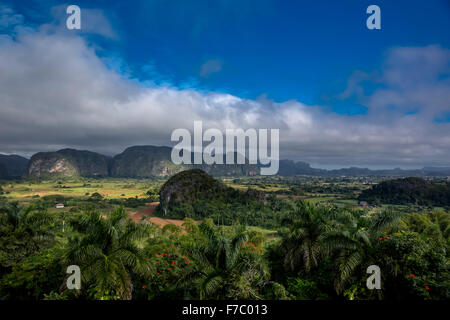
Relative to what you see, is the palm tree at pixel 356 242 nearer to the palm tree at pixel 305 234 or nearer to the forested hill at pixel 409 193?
the palm tree at pixel 305 234

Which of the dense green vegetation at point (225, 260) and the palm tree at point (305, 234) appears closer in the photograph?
the dense green vegetation at point (225, 260)

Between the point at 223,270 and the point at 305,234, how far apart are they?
6.62 metres

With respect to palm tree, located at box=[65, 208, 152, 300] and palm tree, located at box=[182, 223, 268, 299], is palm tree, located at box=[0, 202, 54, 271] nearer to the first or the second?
palm tree, located at box=[65, 208, 152, 300]

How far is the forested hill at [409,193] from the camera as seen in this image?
334 feet

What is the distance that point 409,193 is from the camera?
11156 cm

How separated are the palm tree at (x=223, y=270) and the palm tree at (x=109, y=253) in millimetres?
2573

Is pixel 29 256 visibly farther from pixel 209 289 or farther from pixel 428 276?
pixel 428 276

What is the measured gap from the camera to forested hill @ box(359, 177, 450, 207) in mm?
101875

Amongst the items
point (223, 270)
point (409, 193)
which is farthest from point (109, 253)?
point (409, 193)

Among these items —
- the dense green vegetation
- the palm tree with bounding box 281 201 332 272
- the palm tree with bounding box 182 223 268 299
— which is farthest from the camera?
the palm tree with bounding box 281 201 332 272

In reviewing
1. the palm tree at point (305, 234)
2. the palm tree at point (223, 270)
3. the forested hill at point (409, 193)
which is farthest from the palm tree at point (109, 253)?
the forested hill at point (409, 193)

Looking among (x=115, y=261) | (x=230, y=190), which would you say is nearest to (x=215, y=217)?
(x=230, y=190)

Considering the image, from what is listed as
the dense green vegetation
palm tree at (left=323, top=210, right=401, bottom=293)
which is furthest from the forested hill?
palm tree at (left=323, top=210, right=401, bottom=293)

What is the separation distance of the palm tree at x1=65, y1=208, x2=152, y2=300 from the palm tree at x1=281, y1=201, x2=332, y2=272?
28.7ft
